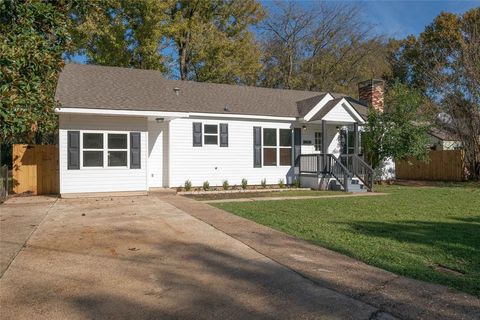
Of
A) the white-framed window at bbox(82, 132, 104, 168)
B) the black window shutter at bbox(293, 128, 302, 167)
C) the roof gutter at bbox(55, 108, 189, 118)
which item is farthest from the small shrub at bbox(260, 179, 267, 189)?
the white-framed window at bbox(82, 132, 104, 168)

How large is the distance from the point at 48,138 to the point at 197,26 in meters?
17.5

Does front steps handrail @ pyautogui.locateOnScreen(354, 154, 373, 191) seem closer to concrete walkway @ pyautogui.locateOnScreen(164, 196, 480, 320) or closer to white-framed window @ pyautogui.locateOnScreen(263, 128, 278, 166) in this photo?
white-framed window @ pyautogui.locateOnScreen(263, 128, 278, 166)

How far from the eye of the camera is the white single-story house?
520 inches

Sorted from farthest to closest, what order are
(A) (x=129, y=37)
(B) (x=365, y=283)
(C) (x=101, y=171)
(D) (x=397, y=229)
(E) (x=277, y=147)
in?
(A) (x=129, y=37)
(E) (x=277, y=147)
(C) (x=101, y=171)
(D) (x=397, y=229)
(B) (x=365, y=283)

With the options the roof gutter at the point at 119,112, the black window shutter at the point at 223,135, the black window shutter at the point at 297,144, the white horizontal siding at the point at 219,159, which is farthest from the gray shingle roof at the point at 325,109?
the roof gutter at the point at 119,112

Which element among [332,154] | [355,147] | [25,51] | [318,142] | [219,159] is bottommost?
[219,159]

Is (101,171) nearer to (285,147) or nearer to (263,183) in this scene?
(263,183)

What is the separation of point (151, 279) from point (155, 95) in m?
10.9

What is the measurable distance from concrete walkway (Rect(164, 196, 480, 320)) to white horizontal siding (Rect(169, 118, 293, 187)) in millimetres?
9094

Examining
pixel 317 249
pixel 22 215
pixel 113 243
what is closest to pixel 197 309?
pixel 317 249

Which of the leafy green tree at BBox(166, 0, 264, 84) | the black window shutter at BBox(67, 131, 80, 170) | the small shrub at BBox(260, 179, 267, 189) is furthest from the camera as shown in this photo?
the leafy green tree at BBox(166, 0, 264, 84)

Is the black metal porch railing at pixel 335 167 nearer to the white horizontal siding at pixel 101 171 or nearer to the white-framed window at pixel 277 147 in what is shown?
the white-framed window at pixel 277 147

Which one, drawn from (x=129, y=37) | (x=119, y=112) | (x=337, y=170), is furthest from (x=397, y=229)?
(x=129, y=37)

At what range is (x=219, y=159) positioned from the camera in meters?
16.5
